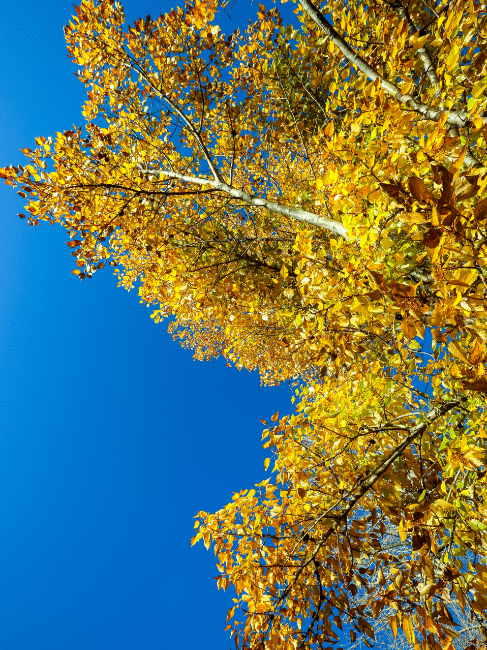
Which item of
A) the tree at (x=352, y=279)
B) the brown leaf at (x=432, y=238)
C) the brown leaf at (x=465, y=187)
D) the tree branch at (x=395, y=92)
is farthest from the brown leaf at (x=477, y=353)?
the tree branch at (x=395, y=92)

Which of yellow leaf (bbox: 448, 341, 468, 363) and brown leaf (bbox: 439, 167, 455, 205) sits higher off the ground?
brown leaf (bbox: 439, 167, 455, 205)

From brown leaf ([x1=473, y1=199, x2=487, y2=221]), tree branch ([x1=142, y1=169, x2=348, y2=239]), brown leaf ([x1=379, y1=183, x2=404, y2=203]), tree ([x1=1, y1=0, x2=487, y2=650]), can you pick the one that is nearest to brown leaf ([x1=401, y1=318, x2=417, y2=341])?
tree ([x1=1, y1=0, x2=487, y2=650])

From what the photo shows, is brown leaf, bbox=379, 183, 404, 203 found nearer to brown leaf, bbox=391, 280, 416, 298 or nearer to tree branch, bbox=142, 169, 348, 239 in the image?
brown leaf, bbox=391, 280, 416, 298

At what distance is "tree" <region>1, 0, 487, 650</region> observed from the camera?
1656 mm

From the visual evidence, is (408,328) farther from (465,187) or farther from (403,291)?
(465,187)

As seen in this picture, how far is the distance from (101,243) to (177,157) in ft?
7.78

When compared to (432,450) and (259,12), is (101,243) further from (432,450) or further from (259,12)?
(259,12)

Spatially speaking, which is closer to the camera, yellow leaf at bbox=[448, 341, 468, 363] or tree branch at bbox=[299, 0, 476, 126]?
yellow leaf at bbox=[448, 341, 468, 363]

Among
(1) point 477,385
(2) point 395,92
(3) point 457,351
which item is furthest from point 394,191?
(2) point 395,92

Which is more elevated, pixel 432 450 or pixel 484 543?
pixel 432 450

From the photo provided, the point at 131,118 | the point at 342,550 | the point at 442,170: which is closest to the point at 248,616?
the point at 342,550

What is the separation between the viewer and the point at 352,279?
2281 mm

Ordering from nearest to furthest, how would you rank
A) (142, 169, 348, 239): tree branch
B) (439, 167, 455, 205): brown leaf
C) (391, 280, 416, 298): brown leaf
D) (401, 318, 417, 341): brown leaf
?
(439, 167, 455, 205): brown leaf < (401, 318, 417, 341): brown leaf < (391, 280, 416, 298): brown leaf < (142, 169, 348, 239): tree branch

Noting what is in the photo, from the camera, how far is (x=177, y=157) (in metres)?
5.30
